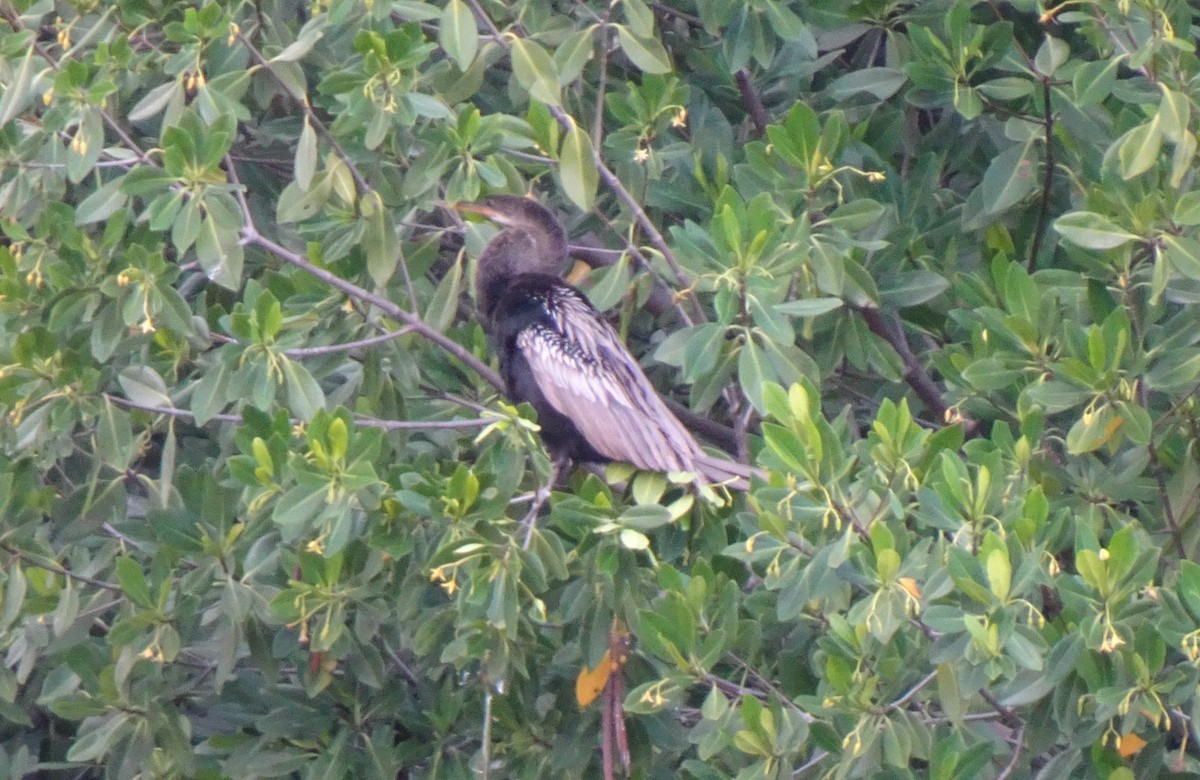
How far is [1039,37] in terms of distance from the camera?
412 centimetres

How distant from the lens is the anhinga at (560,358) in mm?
3926

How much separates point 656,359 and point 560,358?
611mm

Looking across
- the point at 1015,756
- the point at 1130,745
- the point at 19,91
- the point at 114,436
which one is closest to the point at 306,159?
the point at 19,91

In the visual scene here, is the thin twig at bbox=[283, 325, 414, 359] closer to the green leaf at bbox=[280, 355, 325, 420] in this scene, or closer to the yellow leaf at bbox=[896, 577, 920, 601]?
the green leaf at bbox=[280, 355, 325, 420]

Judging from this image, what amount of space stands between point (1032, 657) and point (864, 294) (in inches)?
47.1

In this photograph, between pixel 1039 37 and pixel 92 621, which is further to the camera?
pixel 1039 37

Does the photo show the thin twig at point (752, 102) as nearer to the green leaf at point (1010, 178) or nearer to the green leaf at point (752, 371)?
the green leaf at point (1010, 178)

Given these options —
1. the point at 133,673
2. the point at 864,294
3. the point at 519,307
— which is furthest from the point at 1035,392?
the point at 133,673

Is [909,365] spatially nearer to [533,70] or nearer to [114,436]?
[533,70]

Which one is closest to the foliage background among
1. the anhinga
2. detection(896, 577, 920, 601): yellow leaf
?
detection(896, 577, 920, 601): yellow leaf

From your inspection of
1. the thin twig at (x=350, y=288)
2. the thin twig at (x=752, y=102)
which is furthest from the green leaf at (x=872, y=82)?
the thin twig at (x=350, y=288)

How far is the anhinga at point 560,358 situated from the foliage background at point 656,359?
146 mm

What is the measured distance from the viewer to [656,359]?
3.62 meters

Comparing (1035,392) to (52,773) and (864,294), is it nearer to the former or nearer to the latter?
(864,294)
